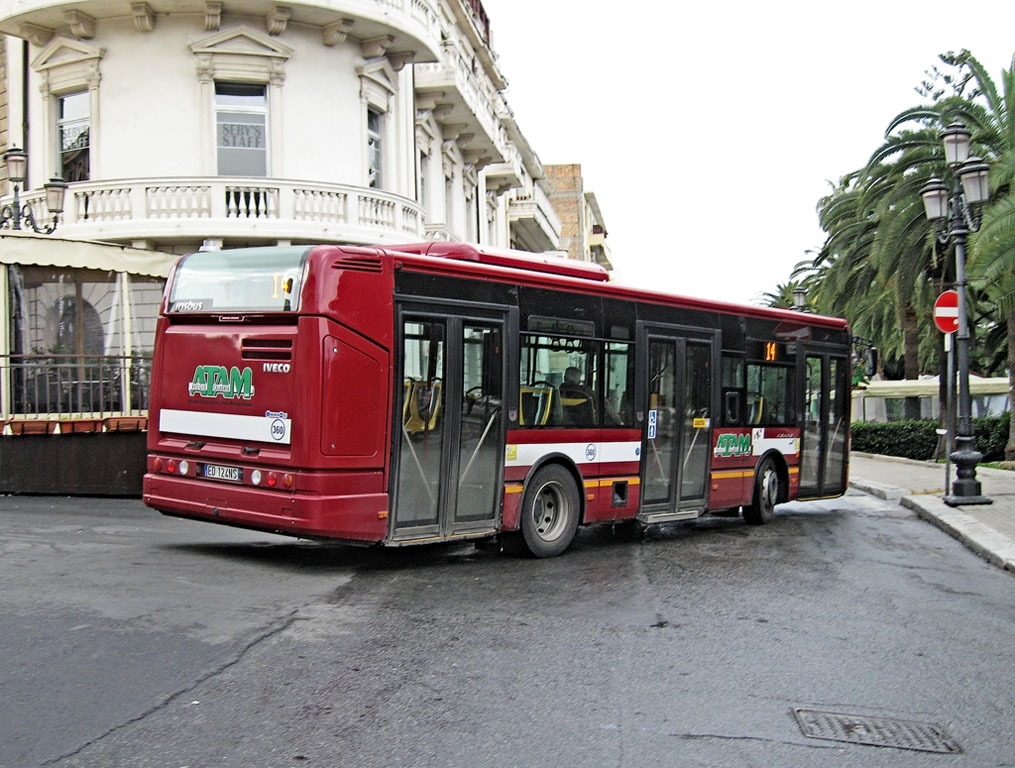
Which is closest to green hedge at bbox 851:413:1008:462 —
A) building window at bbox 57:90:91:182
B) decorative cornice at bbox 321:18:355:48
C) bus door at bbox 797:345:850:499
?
bus door at bbox 797:345:850:499

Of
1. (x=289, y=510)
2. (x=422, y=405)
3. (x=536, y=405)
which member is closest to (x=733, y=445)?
(x=536, y=405)

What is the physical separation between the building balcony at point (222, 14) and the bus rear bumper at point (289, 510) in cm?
1356

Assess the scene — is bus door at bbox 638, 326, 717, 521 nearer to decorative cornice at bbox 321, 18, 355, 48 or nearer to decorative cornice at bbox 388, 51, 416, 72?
decorative cornice at bbox 321, 18, 355, 48

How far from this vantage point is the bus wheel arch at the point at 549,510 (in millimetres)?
11180

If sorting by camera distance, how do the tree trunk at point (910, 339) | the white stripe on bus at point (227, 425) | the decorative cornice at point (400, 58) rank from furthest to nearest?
the tree trunk at point (910, 339) < the decorative cornice at point (400, 58) < the white stripe on bus at point (227, 425)

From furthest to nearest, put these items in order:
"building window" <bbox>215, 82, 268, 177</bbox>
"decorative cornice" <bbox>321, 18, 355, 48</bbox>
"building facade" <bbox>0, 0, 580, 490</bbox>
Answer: "decorative cornice" <bbox>321, 18, 355, 48</bbox>, "building window" <bbox>215, 82, 268, 177</bbox>, "building facade" <bbox>0, 0, 580, 490</bbox>

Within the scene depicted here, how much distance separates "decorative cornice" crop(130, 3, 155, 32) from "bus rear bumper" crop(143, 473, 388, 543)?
1364 centimetres

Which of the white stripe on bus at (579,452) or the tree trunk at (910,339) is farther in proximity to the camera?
the tree trunk at (910,339)

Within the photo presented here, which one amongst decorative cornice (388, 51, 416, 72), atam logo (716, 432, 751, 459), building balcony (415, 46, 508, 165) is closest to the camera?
atam logo (716, 432, 751, 459)

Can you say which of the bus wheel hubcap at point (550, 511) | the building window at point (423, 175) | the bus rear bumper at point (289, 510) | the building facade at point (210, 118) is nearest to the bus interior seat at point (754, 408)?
the bus wheel hubcap at point (550, 511)

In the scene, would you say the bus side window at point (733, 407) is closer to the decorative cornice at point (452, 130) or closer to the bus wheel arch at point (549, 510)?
the bus wheel arch at point (549, 510)

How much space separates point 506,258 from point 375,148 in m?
13.8

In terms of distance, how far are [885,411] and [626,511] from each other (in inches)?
1533

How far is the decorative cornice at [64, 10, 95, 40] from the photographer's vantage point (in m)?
21.3
